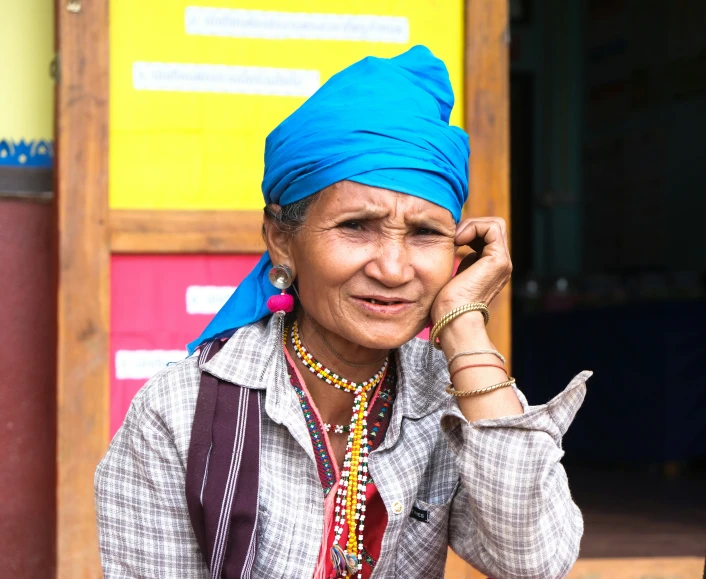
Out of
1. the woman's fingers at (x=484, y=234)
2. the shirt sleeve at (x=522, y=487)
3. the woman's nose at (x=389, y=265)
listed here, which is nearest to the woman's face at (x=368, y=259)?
the woman's nose at (x=389, y=265)

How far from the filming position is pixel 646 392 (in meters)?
6.05

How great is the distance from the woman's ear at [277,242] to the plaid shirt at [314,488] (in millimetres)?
180

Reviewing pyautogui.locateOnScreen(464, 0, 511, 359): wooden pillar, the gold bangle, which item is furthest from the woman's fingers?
pyautogui.locateOnScreen(464, 0, 511, 359): wooden pillar

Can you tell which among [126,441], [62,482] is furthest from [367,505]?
[62,482]

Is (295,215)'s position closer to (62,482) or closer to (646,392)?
(62,482)

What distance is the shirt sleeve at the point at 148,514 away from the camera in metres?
1.92

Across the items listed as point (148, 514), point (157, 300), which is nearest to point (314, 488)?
point (148, 514)

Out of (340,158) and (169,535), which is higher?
(340,158)

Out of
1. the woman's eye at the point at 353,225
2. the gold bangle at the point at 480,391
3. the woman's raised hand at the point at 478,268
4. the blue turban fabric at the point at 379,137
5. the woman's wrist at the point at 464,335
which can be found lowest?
the gold bangle at the point at 480,391

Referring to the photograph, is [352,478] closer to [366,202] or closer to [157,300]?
[366,202]

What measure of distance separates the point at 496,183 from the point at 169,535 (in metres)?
1.82

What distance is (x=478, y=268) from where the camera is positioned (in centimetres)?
213

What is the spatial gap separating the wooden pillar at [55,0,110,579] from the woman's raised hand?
1.37m

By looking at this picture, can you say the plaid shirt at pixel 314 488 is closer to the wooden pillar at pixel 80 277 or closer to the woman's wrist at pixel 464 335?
the woman's wrist at pixel 464 335
